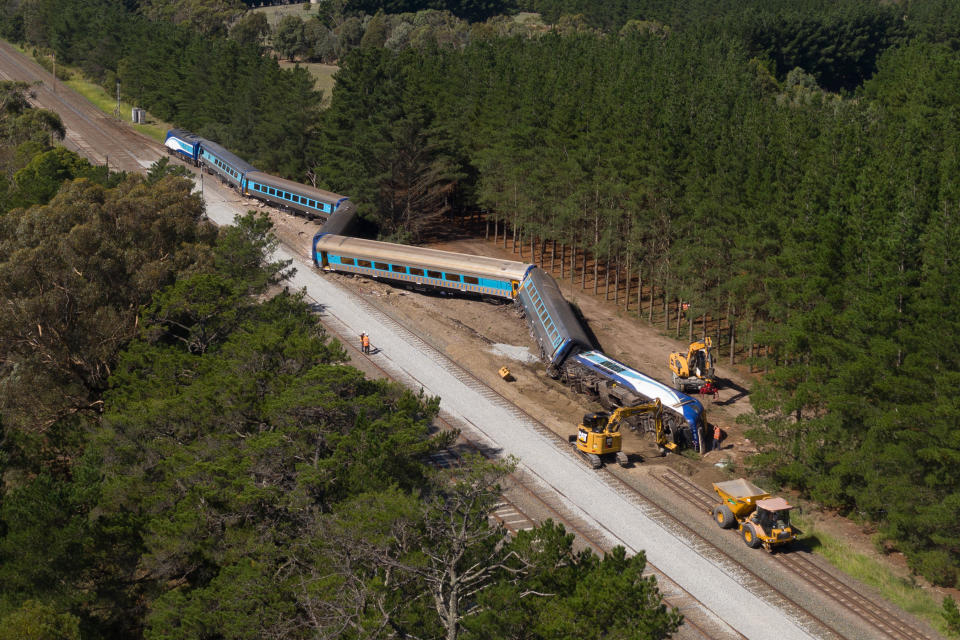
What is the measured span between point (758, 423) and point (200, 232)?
36.6m

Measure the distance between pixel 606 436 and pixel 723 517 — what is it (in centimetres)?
755

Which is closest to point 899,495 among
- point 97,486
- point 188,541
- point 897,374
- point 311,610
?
point 897,374

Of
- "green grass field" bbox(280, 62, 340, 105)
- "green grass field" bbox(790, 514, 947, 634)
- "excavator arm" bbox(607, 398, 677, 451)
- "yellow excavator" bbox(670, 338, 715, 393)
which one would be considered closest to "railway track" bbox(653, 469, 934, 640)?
"green grass field" bbox(790, 514, 947, 634)

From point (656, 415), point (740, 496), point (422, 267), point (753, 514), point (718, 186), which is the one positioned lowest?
point (753, 514)

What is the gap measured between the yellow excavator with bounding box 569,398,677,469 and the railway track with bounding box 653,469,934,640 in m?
5.36

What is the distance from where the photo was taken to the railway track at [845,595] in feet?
115

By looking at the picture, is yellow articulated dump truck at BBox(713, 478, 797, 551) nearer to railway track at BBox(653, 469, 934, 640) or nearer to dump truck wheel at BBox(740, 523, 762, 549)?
dump truck wheel at BBox(740, 523, 762, 549)

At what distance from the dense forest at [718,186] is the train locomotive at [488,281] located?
3.68 meters

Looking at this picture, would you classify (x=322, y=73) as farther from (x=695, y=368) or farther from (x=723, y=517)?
(x=723, y=517)

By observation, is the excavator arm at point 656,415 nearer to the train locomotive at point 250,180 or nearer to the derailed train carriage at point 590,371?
the derailed train carriage at point 590,371

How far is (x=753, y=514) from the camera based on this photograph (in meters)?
40.8

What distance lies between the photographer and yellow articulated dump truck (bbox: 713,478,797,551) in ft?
131

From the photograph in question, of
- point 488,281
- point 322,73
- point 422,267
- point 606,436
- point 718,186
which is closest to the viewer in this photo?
point 606,436

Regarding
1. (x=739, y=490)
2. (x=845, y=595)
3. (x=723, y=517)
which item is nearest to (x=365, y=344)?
(x=723, y=517)
